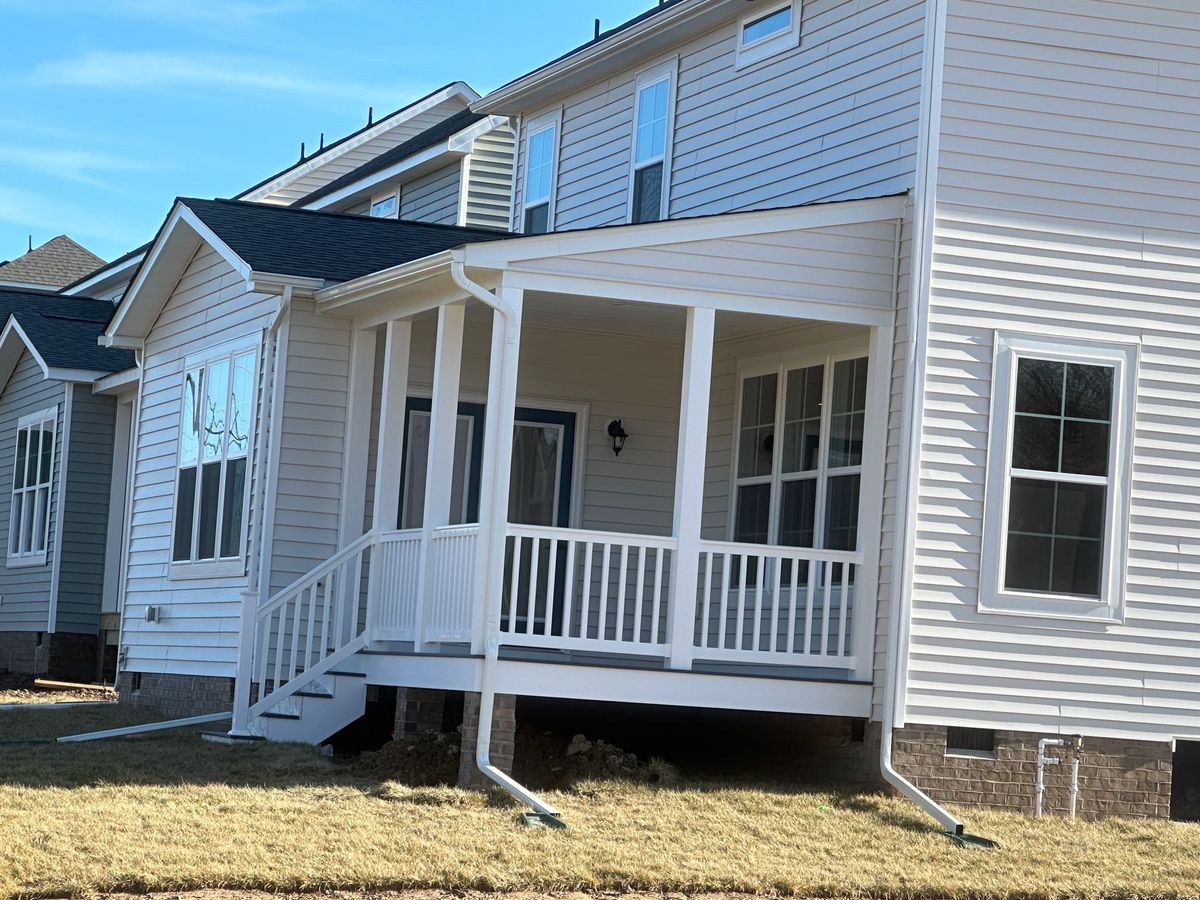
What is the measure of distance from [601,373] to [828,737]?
4257mm

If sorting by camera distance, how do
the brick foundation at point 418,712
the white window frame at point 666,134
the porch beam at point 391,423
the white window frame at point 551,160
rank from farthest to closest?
the white window frame at point 551,160 → the white window frame at point 666,134 → the porch beam at point 391,423 → the brick foundation at point 418,712

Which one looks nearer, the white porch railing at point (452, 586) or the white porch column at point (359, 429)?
the white porch railing at point (452, 586)

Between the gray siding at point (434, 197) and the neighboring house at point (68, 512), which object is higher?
the gray siding at point (434, 197)

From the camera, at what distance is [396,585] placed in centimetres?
1279

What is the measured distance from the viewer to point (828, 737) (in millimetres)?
12258

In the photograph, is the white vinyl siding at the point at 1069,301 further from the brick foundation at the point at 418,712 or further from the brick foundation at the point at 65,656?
the brick foundation at the point at 65,656

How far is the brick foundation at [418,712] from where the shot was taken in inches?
490

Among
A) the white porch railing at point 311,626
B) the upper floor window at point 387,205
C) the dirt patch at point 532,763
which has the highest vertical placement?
the upper floor window at point 387,205

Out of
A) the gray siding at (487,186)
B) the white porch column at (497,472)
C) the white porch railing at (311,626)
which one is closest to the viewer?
the white porch column at (497,472)

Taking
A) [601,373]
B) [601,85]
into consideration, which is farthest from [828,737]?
[601,85]

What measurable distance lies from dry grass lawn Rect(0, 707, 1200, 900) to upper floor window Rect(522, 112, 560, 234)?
27.3ft

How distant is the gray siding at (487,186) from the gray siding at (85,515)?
18.7 feet

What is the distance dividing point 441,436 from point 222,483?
3.81 meters

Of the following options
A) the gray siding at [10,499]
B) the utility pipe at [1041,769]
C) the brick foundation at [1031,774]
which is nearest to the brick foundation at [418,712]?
the brick foundation at [1031,774]
